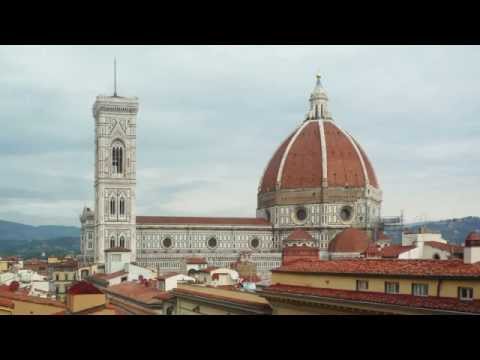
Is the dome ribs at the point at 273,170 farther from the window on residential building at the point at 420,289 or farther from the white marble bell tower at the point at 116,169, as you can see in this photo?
the window on residential building at the point at 420,289

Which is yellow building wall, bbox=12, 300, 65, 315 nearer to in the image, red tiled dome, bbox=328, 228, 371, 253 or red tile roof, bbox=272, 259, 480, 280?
red tile roof, bbox=272, 259, 480, 280

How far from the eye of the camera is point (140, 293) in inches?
1323

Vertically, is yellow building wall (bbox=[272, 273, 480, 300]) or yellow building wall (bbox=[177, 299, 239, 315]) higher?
yellow building wall (bbox=[272, 273, 480, 300])

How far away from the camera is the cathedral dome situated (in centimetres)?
7488

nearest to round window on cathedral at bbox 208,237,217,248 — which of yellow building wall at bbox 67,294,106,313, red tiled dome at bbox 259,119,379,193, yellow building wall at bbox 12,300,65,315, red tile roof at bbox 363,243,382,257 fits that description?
red tiled dome at bbox 259,119,379,193

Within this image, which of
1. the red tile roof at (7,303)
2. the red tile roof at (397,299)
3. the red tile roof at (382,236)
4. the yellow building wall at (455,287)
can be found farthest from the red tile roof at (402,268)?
the red tile roof at (382,236)

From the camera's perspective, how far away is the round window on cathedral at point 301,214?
7392cm

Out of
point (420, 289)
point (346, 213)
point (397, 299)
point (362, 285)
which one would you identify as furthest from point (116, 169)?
point (397, 299)

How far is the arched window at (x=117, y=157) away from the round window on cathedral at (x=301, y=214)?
1896 centimetres

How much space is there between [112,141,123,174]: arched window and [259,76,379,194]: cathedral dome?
18.0 m

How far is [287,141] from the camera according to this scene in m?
81.3
